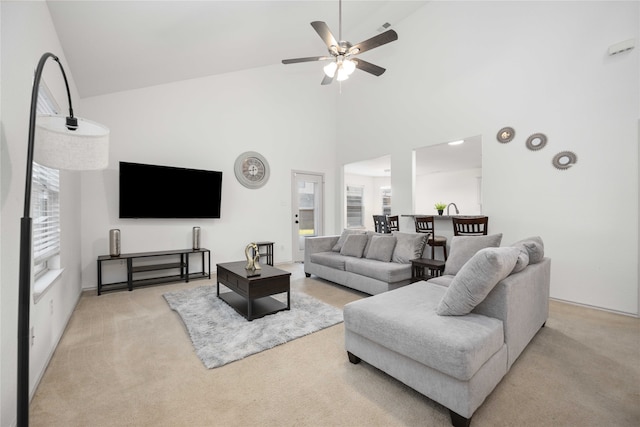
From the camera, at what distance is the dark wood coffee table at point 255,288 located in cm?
280

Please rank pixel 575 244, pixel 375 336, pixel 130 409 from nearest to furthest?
pixel 130 409 < pixel 375 336 < pixel 575 244

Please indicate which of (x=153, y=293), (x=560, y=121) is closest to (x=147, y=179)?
(x=153, y=293)

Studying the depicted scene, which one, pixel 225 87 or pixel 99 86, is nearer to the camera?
pixel 99 86

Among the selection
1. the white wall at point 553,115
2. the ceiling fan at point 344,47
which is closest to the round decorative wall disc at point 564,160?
the white wall at point 553,115

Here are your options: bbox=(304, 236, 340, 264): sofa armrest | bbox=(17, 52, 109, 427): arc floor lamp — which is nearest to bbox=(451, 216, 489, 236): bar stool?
bbox=(304, 236, 340, 264): sofa armrest

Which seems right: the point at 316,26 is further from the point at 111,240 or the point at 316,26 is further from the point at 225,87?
the point at 111,240

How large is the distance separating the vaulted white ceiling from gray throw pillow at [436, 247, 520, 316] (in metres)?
3.28

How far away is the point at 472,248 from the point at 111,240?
4581mm

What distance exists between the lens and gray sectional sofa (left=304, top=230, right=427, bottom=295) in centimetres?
345

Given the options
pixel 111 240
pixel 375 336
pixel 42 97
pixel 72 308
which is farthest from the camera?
pixel 111 240

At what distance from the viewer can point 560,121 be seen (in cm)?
339

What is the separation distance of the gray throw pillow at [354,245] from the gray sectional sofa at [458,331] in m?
2.00

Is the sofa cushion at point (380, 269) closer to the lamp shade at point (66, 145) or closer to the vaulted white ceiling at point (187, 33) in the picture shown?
→ the lamp shade at point (66, 145)

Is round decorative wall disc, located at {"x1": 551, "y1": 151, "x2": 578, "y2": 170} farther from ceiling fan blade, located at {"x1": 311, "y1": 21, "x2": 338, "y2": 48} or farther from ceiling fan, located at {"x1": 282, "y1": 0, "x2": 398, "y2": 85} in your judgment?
ceiling fan blade, located at {"x1": 311, "y1": 21, "x2": 338, "y2": 48}
